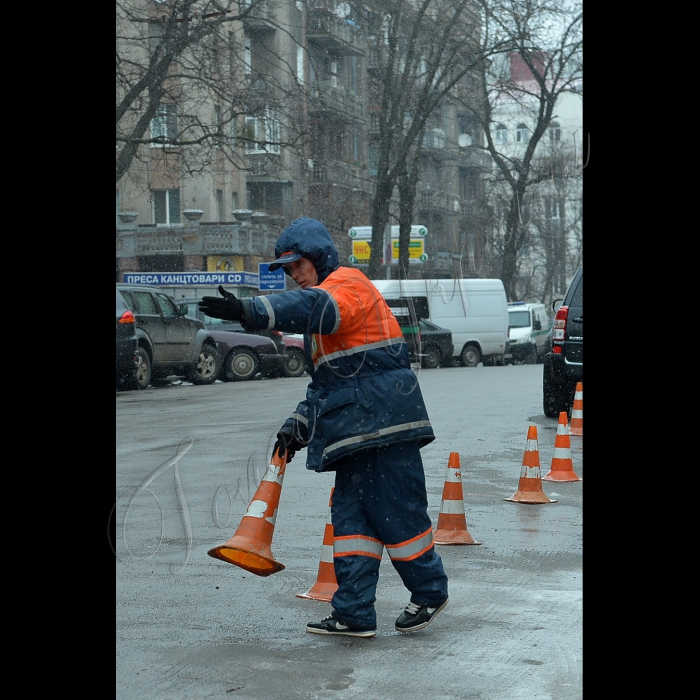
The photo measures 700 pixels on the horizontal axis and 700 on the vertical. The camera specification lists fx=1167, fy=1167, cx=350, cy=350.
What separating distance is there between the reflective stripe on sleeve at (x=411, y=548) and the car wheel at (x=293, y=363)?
17167 mm

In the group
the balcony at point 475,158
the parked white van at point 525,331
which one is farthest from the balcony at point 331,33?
the parked white van at point 525,331

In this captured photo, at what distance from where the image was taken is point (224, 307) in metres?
3.82

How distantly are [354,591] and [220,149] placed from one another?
45.2ft

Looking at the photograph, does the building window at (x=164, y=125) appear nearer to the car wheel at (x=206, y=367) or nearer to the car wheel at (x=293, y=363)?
the car wheel at (x=206, y=367)

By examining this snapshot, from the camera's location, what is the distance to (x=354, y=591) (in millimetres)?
4309

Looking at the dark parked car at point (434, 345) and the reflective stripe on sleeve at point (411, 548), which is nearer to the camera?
the reflective stripe on sleeve at point (411, 548)

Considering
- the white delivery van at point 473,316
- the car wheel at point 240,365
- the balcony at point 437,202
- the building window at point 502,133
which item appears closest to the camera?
the building window at point 502,133

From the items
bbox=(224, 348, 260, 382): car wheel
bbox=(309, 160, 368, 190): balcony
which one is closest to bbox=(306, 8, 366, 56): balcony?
bbox=(309, 160, 368, 190): balcony

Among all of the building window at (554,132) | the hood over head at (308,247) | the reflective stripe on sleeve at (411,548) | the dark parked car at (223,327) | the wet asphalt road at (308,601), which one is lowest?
the wet asphalt road at (308,601)

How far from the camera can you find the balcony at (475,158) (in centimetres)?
1227
